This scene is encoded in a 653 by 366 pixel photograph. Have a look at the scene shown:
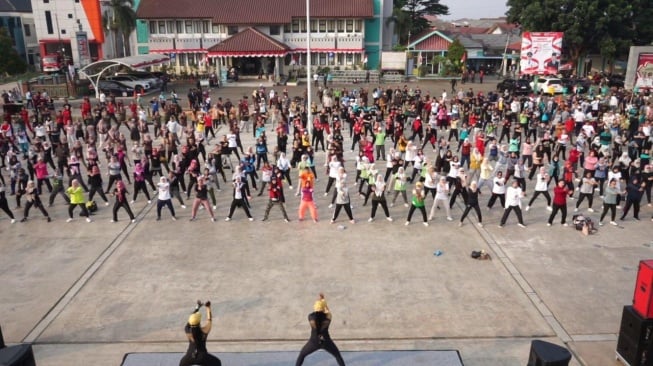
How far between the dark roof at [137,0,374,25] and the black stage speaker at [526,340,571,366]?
43009 millimetres

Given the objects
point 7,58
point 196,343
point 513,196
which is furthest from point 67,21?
point 196,343

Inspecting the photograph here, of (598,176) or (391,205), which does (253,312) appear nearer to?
(391,205)

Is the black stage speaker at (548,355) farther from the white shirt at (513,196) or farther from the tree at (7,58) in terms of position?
the tree at (7,58)

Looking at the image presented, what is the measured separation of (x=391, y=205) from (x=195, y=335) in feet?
27.9

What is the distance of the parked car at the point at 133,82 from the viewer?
120ft

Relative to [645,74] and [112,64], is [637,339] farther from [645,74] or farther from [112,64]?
[112,64]

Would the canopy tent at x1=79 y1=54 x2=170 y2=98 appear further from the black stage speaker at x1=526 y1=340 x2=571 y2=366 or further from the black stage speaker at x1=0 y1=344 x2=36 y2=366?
the black stage speaker at x1=526 y1=340 x2=571 y2=366

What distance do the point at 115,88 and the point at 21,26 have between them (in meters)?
32.1

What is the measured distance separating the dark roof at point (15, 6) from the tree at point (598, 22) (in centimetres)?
5221

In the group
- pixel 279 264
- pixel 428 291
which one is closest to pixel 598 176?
pixel 428 291

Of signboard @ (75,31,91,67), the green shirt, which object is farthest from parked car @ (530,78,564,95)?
signboard @ (75,31,91,67)

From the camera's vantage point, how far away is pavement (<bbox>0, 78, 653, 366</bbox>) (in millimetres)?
8430

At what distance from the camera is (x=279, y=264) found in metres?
11.0

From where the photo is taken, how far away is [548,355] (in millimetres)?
6496
